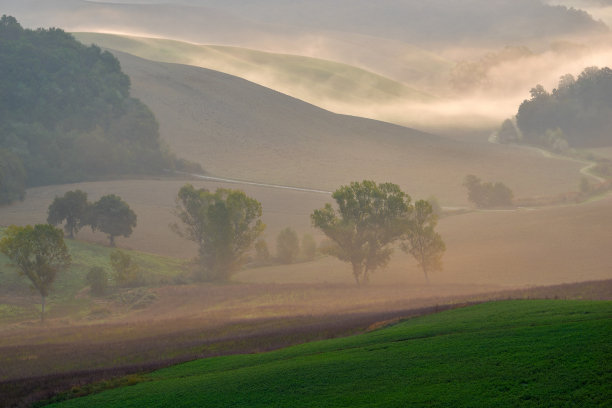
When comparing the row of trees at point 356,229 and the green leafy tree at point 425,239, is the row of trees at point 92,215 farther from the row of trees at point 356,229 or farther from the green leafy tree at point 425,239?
the green leafy tree at point 425,239

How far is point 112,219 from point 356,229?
37.3 meters

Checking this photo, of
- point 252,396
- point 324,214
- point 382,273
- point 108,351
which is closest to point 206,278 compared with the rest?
point 324,214

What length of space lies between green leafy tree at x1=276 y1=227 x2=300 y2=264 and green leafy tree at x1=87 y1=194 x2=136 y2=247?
22256 mm

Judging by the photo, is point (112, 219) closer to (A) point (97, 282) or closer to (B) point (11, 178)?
(A) point (97, 282)

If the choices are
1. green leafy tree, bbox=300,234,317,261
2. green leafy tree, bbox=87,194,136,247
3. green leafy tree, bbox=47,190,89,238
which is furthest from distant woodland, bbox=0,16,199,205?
green leafy tree, bbox=300,234,317,261

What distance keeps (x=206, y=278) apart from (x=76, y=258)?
16.9m

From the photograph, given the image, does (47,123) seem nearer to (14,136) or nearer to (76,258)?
(14,136)

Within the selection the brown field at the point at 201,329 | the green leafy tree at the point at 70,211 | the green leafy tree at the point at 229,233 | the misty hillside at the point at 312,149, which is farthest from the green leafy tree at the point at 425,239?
the misty hillside at the point at 312,149

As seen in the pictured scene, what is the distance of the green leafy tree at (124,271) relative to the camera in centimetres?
7350

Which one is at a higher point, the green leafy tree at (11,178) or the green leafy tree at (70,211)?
the green leafy tree at (11,178)

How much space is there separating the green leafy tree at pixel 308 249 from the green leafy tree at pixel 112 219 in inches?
1005

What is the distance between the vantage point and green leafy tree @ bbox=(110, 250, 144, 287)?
241ft

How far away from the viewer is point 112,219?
299ft

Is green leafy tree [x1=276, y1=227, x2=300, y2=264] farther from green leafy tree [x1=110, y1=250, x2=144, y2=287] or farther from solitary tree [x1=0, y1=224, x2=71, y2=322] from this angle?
solitary tree [x1=0, y1=224, x2=71, y2=322]
